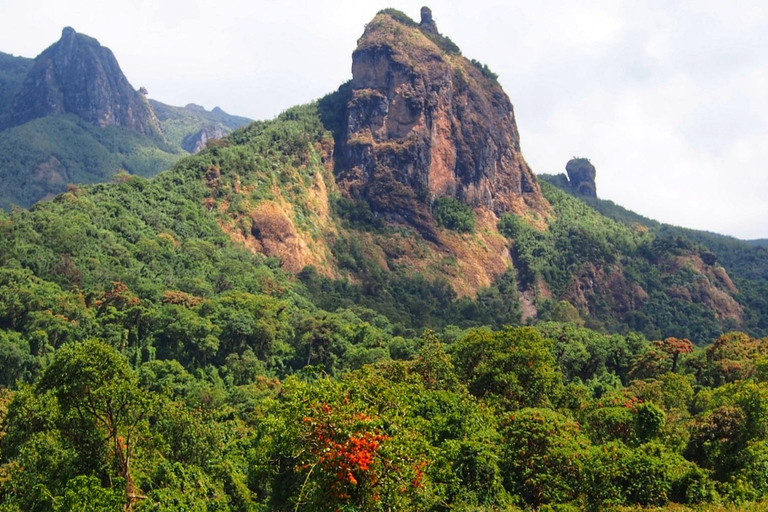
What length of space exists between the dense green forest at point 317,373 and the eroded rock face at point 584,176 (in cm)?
6027

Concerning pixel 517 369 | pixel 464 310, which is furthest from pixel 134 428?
pixel 464 310

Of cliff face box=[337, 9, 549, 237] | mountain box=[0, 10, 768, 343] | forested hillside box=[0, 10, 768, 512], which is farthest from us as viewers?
cliff face box=[337, 9, 549, 237]

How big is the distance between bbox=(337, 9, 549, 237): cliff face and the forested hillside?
638 millimetres

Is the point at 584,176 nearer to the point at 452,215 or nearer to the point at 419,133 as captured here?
the point at 452,215

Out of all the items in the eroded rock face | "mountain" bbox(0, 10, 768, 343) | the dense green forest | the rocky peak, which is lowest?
the dense green forest

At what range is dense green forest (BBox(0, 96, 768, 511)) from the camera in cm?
2148

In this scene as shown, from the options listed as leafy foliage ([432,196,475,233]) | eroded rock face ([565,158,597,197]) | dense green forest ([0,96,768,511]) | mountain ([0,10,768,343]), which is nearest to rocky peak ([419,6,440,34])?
mountain ([0,10,768,343])

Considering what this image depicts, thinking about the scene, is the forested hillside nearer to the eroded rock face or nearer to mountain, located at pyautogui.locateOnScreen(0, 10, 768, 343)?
mountain, located at pyautogui.locateOnScreen(0, 10, 768, 343)

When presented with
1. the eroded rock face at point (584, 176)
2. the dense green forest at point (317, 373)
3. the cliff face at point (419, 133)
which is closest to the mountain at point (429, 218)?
the cliff face at point (419, 133)

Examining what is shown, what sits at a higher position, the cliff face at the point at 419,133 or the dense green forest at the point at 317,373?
the cliff face at the point at 419,133

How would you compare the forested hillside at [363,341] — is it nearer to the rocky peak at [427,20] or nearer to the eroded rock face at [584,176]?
the rocky peak at [427,20]

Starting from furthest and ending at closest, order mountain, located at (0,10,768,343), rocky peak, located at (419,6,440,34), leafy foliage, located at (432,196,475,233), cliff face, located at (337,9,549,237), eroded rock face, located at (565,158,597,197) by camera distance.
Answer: eroded rock face, located at (565,158,597,197), rocky peak, located at (419,6,440,34), leafy foliage, located at (432,196,475,233), cliff face, located at (337,9,549,237), mountain, located at (0,10,768,343)

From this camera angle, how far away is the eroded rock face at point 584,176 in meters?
191

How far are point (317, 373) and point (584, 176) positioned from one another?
176616 millimetres
